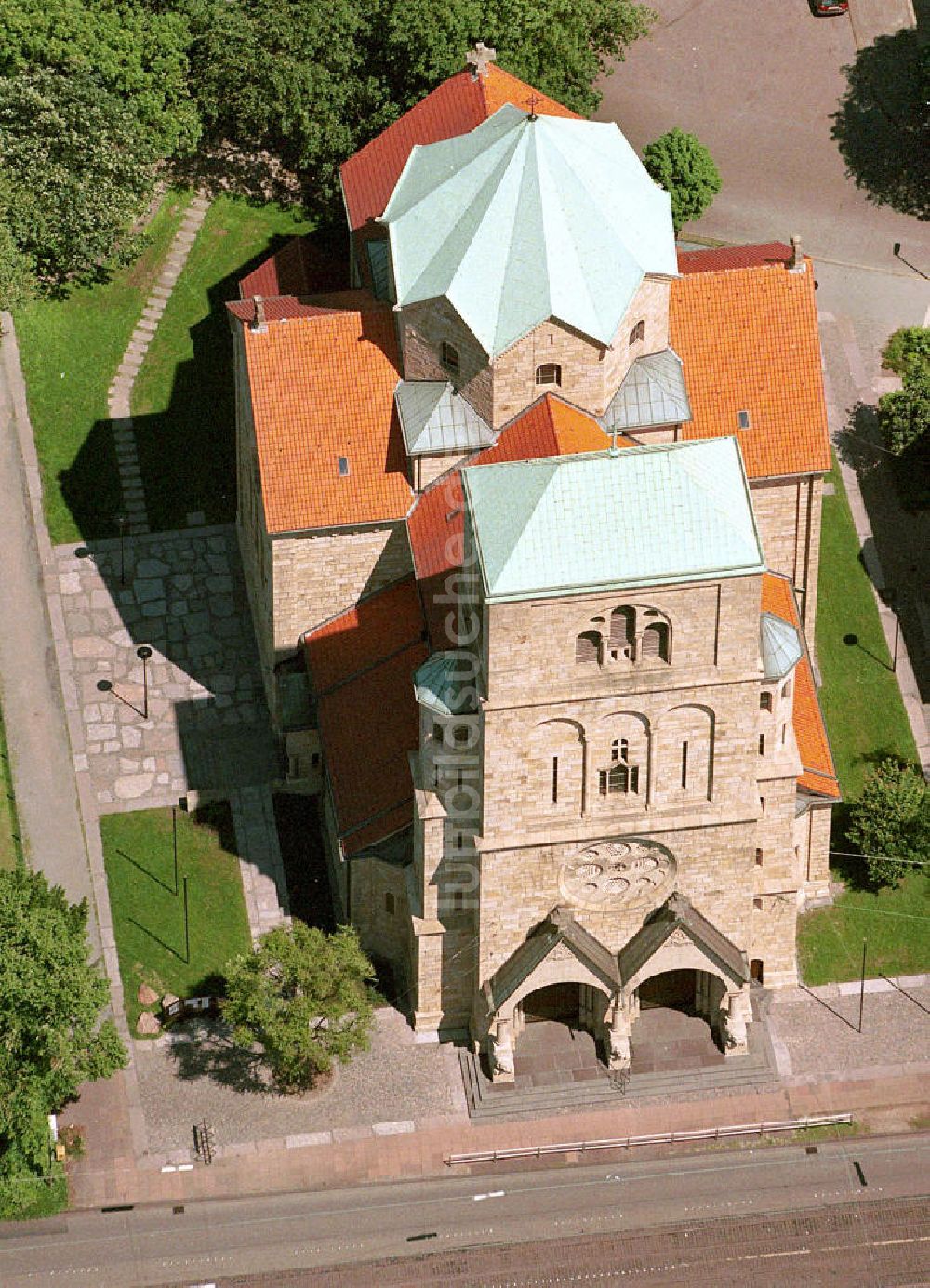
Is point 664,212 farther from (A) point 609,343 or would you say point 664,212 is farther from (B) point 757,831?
(B) point 757,831

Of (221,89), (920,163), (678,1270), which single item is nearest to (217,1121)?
(678,1270)

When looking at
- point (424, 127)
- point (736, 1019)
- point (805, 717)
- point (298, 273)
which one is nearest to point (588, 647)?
point (805, 717)

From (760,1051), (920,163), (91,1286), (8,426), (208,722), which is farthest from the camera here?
(920,163)

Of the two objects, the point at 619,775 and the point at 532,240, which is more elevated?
the point at 532,240

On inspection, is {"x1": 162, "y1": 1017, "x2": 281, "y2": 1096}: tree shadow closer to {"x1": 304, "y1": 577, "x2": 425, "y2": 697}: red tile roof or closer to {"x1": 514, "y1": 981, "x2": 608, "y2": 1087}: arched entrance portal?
{"x1": 514, "y1": 981, "x2": 608, "y2": 1087}: arched entrance portal

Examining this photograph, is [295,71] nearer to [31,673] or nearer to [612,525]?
[31,673]

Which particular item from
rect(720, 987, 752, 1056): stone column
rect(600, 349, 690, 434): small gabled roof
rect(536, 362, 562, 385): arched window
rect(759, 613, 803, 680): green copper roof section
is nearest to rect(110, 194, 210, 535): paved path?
rect(536, 362, 562, 385): arched window

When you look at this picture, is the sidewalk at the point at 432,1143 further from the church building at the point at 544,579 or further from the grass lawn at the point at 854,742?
the grass lawn at the point at 854,742
